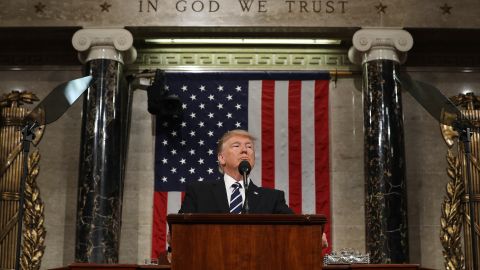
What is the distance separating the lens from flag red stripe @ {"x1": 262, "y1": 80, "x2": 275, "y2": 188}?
1085cm

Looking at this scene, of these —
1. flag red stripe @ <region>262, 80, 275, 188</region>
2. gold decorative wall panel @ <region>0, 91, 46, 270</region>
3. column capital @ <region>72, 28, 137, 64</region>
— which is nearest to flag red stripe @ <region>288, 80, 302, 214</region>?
flag red stripe @ <region>262, 80, 275, 188</region>

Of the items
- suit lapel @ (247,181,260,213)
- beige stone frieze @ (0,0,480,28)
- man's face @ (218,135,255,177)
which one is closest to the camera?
suit lapel @ (247,181,260,213)

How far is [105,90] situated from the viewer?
1000 centimetres

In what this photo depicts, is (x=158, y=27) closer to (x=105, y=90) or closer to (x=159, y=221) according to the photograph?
(x=105, y=90)

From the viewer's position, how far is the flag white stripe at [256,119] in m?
10.9

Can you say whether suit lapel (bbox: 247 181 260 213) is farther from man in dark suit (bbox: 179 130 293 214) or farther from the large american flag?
the large american flag

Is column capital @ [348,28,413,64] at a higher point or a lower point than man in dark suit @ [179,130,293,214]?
higher

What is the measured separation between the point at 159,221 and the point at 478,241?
4.51 metres

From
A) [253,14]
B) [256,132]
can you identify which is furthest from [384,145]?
[253,14]

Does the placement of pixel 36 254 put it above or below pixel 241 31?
below

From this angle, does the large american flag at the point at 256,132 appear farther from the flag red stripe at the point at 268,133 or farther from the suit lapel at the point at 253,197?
the suit lapel at the point at 253,197

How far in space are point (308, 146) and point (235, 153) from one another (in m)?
5.27

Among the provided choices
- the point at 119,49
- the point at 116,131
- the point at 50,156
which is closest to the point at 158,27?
the point at 119,49

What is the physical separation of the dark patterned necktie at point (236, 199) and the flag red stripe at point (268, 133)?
16.6ft
